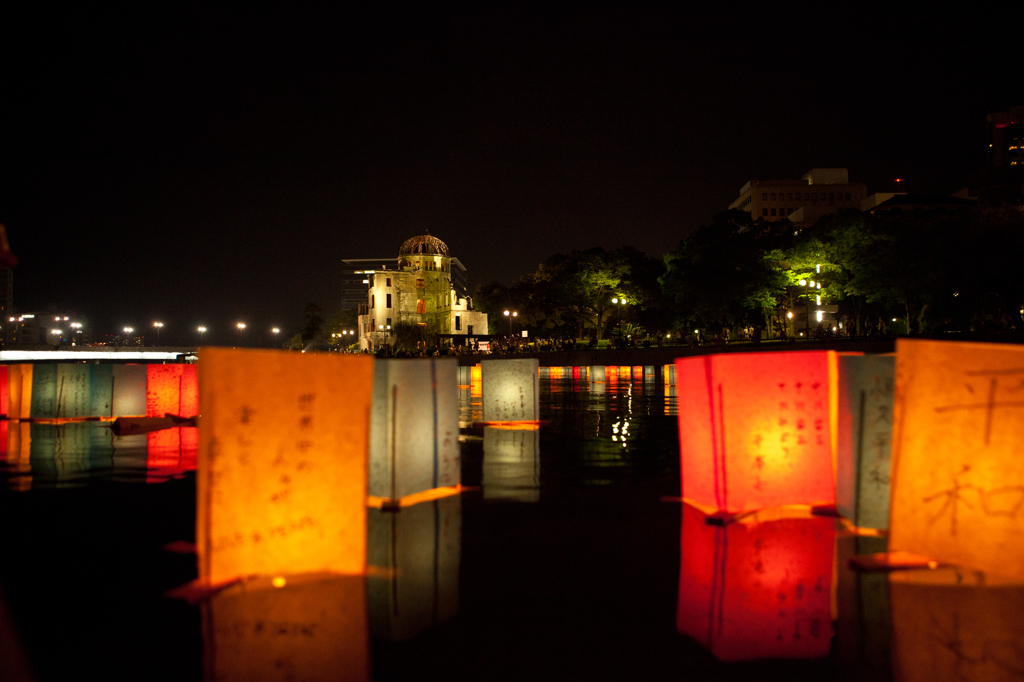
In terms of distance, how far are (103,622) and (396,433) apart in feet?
10.6

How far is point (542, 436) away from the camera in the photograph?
13758 mm

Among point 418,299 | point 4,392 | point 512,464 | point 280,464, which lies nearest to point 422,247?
point 418,299

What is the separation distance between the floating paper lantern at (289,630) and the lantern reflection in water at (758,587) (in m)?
2.01

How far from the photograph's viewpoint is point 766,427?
6.82 meters

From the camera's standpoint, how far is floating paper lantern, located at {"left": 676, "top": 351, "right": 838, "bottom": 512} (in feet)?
22.4

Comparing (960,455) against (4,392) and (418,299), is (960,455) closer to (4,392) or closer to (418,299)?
(4,392)

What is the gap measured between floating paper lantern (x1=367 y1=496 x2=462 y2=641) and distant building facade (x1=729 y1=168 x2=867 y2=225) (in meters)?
143

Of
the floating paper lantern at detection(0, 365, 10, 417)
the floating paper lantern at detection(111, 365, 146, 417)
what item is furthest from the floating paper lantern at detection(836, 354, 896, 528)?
the floating paper lantern at detection(0, 365, 10, 417)

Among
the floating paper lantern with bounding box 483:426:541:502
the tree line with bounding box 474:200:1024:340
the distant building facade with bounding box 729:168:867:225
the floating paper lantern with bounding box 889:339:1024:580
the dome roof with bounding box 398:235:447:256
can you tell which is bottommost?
the floating paper lantern with bounding box 483:426:541:502

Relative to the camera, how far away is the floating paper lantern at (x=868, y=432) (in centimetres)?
632

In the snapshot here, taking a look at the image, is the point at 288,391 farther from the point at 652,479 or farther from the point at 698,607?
the point at 652,479

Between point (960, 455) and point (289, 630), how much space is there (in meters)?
4.72

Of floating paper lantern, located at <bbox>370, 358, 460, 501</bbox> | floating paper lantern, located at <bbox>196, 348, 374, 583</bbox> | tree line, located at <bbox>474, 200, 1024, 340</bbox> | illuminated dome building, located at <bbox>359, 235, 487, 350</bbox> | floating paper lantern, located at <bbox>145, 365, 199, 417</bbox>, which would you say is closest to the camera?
floating paper lantern, located at <bbox>196, 348, 374, 583</bbox>

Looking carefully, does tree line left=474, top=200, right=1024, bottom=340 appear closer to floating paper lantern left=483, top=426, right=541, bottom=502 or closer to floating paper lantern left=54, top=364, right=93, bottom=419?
floating paper lantern left=483, top=426, right=541, bottom=502
